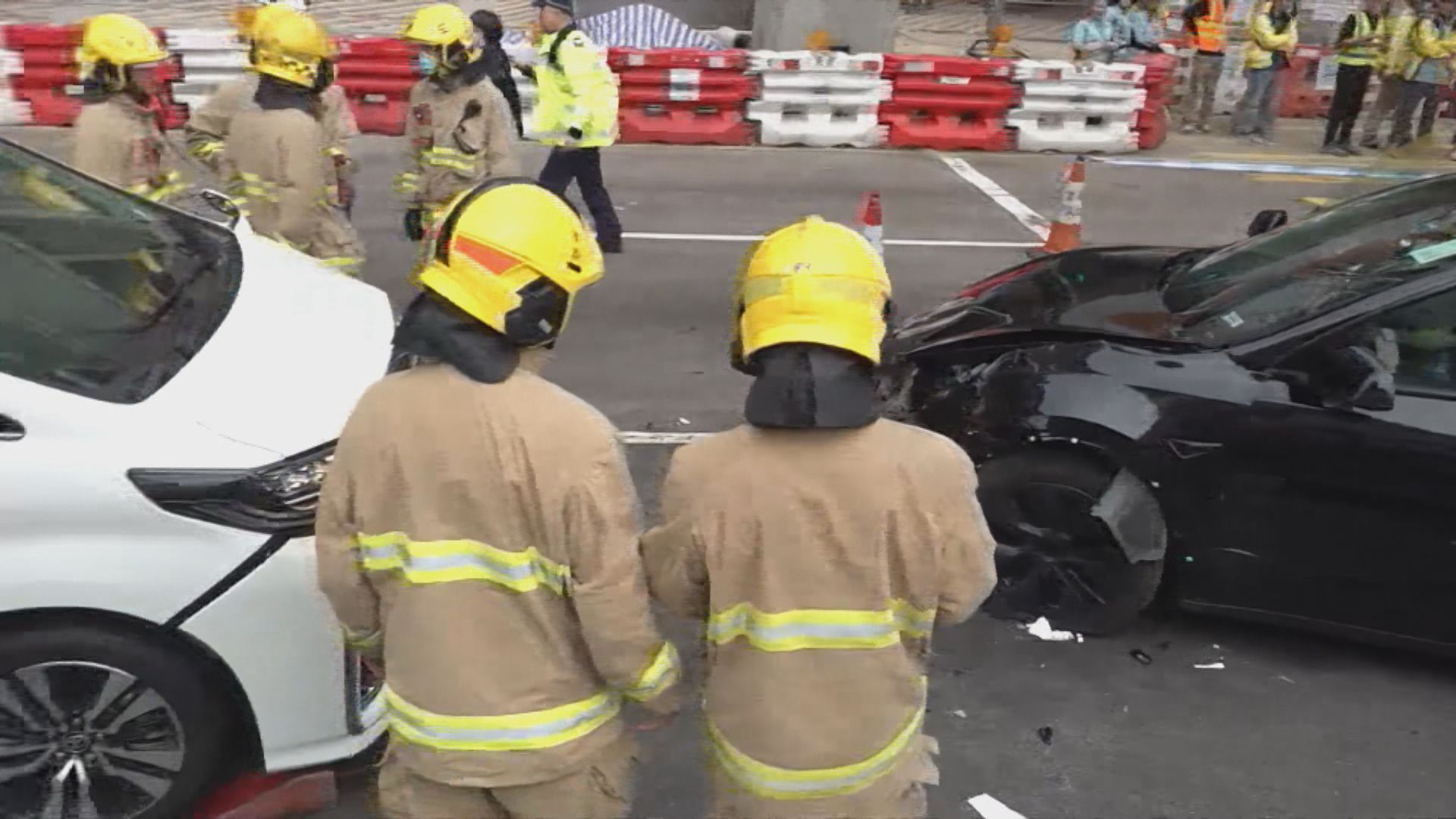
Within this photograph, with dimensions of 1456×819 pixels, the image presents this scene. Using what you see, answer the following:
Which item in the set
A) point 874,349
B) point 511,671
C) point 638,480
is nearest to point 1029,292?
point 638,480

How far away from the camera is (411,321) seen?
2275 mm

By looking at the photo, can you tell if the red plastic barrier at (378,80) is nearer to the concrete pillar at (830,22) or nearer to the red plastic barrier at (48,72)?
the red plastic barrier at (48,72)

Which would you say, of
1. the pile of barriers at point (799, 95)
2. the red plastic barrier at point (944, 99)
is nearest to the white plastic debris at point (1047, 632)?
the pile of barriers at point (799, 95)

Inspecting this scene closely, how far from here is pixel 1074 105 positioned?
14.4 metres

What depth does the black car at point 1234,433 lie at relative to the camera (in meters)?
4.03

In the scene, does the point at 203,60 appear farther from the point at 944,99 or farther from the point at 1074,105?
the point at 1074,105

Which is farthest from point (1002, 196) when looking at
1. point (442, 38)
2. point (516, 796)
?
point (516, 796)

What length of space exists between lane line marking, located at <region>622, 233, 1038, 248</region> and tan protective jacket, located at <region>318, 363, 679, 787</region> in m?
7.61

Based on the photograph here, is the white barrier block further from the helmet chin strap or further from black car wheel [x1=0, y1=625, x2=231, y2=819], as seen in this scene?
the helmet chin strap

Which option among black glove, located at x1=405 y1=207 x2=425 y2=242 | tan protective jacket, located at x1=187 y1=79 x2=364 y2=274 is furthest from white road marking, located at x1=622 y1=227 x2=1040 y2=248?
tan protective jacket, located at x1=187 y1=79 x2=364 y2=274

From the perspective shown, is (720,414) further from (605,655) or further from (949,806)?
(605,655)

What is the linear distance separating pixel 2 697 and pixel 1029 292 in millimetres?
3701

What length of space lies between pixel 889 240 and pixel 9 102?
931 centimetres

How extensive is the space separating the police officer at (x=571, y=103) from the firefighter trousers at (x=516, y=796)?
6602mm
